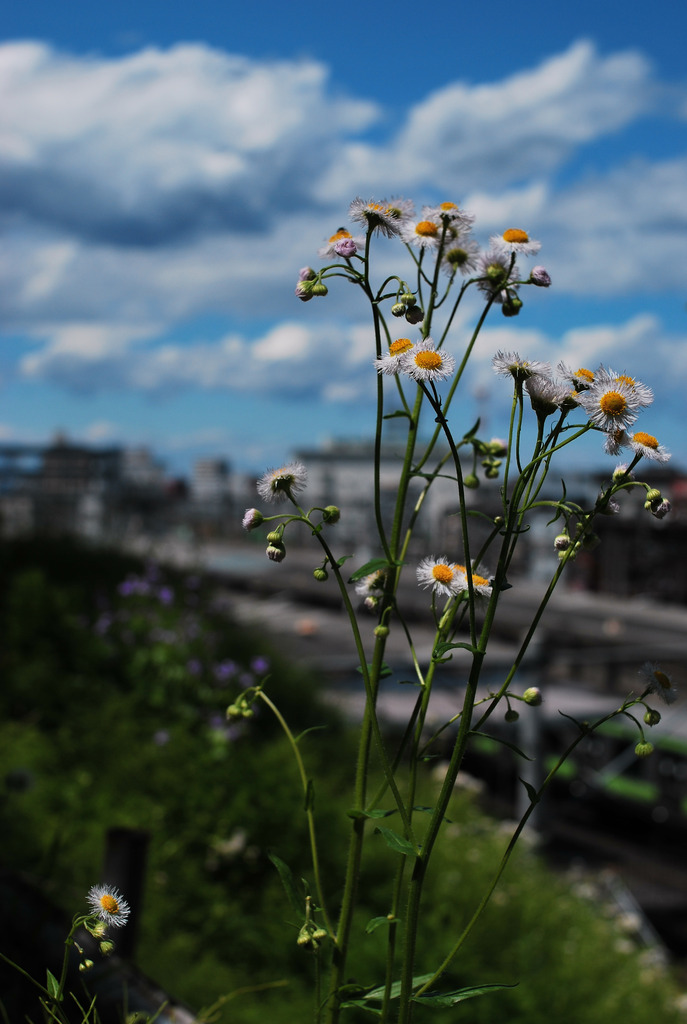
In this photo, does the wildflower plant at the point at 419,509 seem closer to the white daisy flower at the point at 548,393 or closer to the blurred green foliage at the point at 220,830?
the white daisy flower at the point at 548,393

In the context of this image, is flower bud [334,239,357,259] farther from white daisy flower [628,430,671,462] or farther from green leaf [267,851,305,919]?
green leaf [267,851,305,919]

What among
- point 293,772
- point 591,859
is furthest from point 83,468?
point 293,772

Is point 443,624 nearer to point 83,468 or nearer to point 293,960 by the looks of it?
point 293,960

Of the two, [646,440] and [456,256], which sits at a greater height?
[456,256]

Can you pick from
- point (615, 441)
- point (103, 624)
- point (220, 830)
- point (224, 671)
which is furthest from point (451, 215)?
point (103, 624)

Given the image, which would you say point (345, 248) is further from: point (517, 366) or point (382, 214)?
point (517, 366)

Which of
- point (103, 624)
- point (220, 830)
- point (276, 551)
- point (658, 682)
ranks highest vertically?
point (276, 551)
